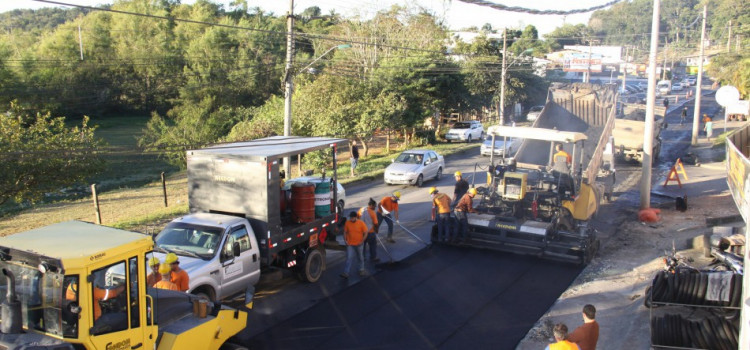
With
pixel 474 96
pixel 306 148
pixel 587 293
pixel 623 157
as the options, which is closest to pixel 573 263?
pixel 587 293

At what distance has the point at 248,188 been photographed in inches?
431

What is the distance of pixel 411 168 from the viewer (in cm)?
2375

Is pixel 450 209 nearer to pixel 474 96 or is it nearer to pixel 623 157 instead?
pixel 623 157

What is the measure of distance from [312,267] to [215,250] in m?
2.64

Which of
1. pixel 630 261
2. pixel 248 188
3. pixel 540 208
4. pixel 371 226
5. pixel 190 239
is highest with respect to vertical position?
pixel 248 188

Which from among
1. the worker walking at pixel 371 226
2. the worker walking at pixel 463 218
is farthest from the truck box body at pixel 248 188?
the worker walking at pixel 463 218

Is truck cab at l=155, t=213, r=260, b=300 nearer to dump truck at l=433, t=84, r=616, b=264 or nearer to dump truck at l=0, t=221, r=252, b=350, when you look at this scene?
dump truck at l=0, t=221, r=252, b=350

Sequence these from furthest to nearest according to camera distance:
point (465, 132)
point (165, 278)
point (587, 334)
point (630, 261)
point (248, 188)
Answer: point (465, 132), point (630, 261), point (248, 188), point (165, 278), point (587, 334)

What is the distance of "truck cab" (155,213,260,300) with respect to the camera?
9914 mm

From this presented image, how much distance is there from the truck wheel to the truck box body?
1.52ft

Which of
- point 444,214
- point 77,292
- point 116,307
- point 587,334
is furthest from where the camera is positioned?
point 444,214

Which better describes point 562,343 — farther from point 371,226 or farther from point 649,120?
point 649,120

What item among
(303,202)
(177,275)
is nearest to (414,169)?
(303,202)

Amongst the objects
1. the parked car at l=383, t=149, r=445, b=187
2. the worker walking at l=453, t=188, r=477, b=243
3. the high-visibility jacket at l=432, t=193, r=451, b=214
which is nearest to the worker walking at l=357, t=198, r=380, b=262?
the high-visibility jacket at l=432, t=193, r=451, b=214
